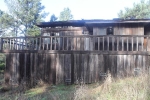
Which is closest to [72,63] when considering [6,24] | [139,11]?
[6,24]

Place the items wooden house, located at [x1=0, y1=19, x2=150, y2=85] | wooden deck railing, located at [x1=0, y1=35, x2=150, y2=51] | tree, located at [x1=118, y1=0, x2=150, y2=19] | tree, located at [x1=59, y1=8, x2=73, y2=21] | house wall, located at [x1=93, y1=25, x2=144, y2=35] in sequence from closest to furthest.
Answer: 1. wooden house, located at [x1=0, y1=19, x2=150, y2=85]
2. wooden deck railing, located at [x1=0, y1=35, x2=150, y2=51]
3. house wall, located at [x1=93, y1=25, x2=144, y2=35]
4. tree, located at [x1=118, y1=0, x2=150, y2=19]
5. tree, located at [x1=59, y1=8, x2=73, y2=21]

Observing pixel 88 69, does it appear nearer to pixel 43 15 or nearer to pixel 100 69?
pixel 100 69

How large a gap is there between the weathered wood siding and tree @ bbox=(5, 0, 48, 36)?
27.3 meters

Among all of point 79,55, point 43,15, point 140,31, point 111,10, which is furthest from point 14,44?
point 111,10

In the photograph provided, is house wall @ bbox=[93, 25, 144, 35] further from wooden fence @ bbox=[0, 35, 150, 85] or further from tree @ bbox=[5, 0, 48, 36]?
Answer: tree @ bbox=[5, 0, 48, 36]

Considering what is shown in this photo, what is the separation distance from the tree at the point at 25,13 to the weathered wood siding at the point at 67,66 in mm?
27261

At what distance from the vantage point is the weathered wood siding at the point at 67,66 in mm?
12578

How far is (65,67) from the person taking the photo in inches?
519

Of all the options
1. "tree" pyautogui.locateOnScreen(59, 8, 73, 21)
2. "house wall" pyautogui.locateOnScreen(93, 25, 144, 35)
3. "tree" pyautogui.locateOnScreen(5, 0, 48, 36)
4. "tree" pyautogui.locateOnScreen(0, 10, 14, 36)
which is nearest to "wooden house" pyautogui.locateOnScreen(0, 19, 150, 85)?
"house wall" pyautogui.locateOnScreen(93, 25, 144, 35)

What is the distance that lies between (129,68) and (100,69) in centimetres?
177

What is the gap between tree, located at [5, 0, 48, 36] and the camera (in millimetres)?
40844

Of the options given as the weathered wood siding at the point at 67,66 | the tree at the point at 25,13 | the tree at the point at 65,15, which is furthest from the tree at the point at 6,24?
the weathered wood siding at the point at 67,66

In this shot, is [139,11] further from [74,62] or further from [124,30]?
[74,62]

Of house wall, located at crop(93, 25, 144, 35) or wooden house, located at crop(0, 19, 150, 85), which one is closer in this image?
wooden house, located at crop(0, 19, 150, 85)
